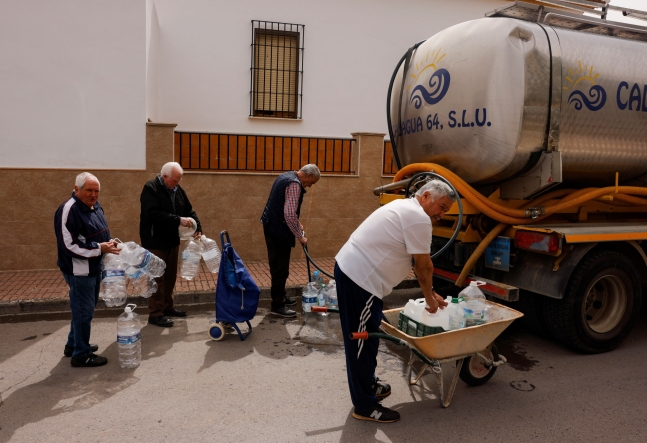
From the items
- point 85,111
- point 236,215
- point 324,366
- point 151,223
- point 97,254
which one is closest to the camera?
point 97,254

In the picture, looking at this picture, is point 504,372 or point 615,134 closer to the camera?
point 504,372

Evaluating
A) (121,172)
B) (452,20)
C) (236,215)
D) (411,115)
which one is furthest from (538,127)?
(452,20)

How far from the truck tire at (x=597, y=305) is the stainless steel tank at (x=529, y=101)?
98 cm

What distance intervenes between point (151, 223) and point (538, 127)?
13.2 ft

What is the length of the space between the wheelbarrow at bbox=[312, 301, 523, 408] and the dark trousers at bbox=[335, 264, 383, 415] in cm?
11

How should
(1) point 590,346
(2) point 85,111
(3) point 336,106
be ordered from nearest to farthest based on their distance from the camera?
(1) point 590,346
(2) point 85,111
(3) point 336,106

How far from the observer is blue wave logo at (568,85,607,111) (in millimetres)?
4945

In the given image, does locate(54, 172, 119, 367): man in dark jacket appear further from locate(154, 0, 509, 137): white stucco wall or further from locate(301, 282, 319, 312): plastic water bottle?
locate(154, 0, 509, 137): white stucco wall

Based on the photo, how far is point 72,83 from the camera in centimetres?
770

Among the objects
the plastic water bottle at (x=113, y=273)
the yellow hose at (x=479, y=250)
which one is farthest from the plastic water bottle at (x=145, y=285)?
the yellow hose at (x=479, y=250)

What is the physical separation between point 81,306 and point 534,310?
4.40 metres

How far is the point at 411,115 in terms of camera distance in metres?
5.76

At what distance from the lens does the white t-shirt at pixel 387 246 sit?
3371mm

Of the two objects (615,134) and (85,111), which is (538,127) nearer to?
(615,134)
